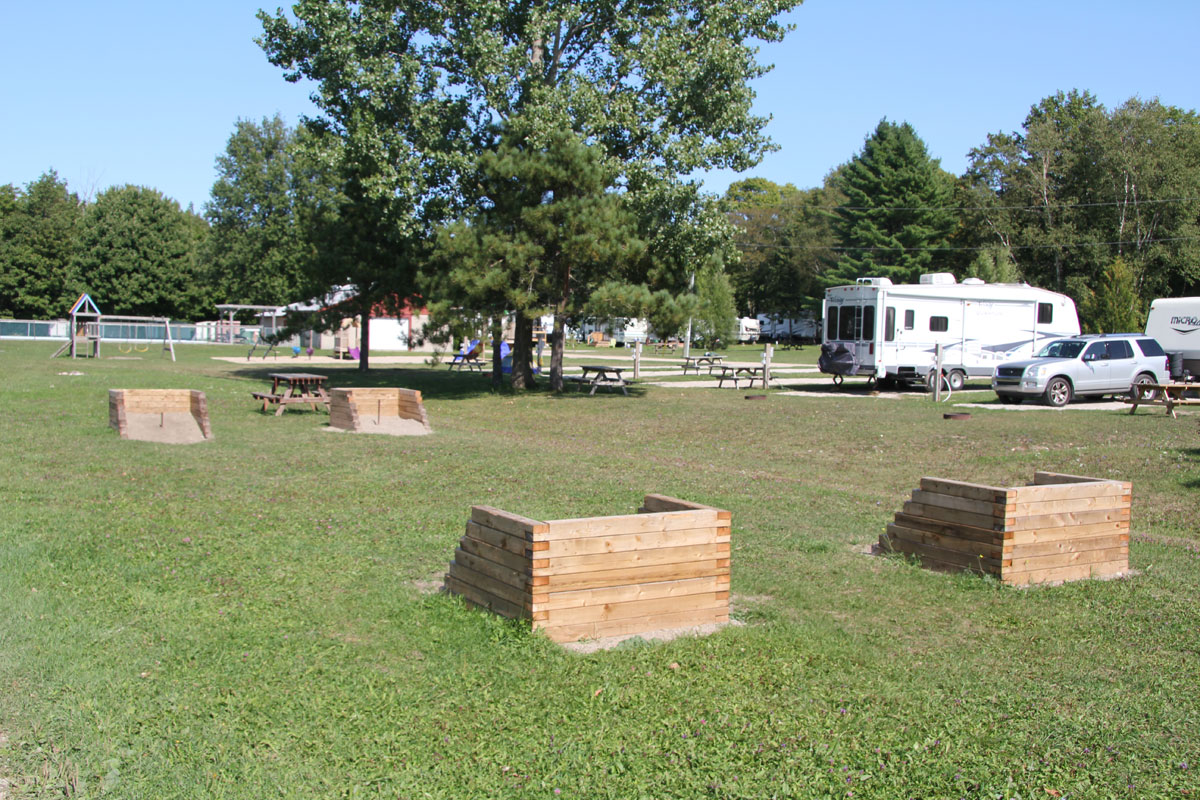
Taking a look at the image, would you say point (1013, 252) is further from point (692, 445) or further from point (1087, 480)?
point (1087, 480)

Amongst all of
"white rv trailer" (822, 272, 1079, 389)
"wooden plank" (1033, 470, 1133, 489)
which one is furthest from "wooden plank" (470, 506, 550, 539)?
"white rv trailer" (822, 272, 1079, 389)

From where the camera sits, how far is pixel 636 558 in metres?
6.17

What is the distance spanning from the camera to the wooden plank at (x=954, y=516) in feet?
25.5

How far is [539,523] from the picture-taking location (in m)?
5.85

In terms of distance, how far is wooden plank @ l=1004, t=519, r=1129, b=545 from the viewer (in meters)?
7.71

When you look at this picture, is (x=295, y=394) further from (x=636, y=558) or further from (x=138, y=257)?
(x=138, y=257)

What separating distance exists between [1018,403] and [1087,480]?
16712 mm

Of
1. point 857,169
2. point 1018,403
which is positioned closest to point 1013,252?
point 857,169

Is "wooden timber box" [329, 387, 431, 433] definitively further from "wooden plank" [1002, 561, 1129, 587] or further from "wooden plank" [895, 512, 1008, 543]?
"wooden plank" [1002, 561, 1129, 587]

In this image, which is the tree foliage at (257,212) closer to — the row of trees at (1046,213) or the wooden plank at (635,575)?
the row of trees at (1046,213)

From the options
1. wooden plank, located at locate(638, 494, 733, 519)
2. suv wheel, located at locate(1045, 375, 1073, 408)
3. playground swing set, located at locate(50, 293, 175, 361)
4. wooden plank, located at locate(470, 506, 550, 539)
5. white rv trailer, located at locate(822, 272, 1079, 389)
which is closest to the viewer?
wooden plank, located at locate(470, 506, 550, 539)

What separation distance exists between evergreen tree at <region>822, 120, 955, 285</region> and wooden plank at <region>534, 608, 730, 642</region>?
6500cm

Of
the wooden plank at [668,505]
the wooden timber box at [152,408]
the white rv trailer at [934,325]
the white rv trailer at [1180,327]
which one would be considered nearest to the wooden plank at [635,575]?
the wooden plank at [668,505]

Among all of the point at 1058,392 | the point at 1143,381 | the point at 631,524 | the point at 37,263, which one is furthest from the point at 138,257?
the point at 631,524
